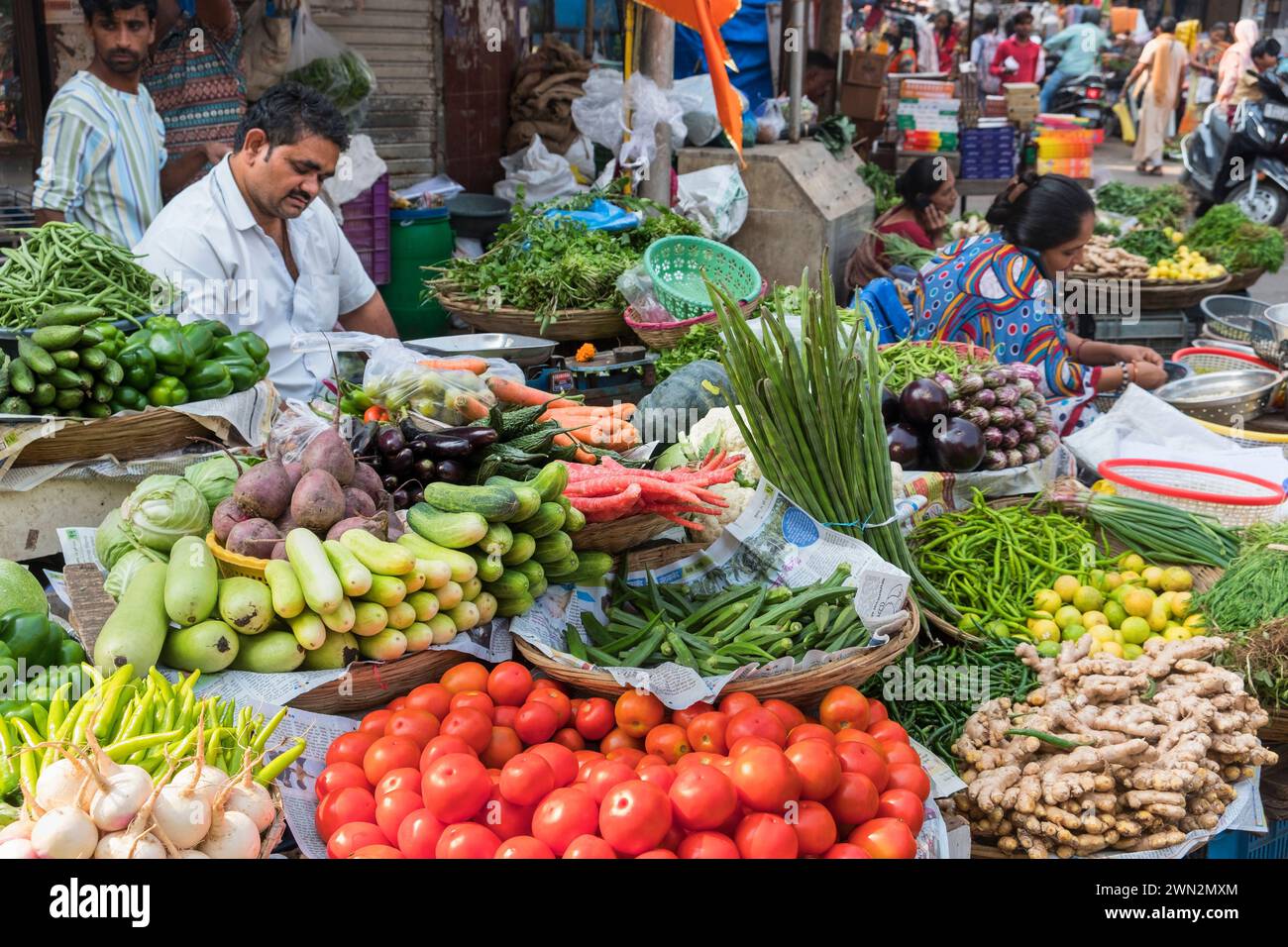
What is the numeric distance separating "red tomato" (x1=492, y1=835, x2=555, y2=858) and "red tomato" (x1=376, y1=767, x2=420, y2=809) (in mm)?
256

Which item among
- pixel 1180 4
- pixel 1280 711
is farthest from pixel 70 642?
pixel 1180 4

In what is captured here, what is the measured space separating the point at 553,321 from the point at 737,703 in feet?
10.2

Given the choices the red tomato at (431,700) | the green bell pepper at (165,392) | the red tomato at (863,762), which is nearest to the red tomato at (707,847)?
the red tomato at (863,762)

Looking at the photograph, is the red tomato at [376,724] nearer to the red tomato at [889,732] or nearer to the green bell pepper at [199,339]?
the red tomato at [889,732]

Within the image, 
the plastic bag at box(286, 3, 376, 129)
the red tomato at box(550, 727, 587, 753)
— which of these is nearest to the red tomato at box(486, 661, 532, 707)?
the red tomato at box(550, 727, 587, 753)

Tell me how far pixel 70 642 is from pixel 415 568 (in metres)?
0.83

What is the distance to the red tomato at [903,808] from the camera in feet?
7.36

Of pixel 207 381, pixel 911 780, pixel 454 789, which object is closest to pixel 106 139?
pixel 207 381

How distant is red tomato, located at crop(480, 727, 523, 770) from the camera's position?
2.37 meters

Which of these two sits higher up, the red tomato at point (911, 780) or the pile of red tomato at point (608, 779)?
the pile of red tomato at point (608, 779)

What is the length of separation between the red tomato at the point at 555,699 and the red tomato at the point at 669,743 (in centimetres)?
20

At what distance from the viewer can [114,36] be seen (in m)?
4.88

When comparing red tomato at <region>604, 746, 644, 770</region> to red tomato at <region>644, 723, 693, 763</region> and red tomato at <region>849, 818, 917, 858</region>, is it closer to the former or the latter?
red tomato at <region>644, 723, 693, 763</region>

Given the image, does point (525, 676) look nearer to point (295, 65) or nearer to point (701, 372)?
point (701, 372)
